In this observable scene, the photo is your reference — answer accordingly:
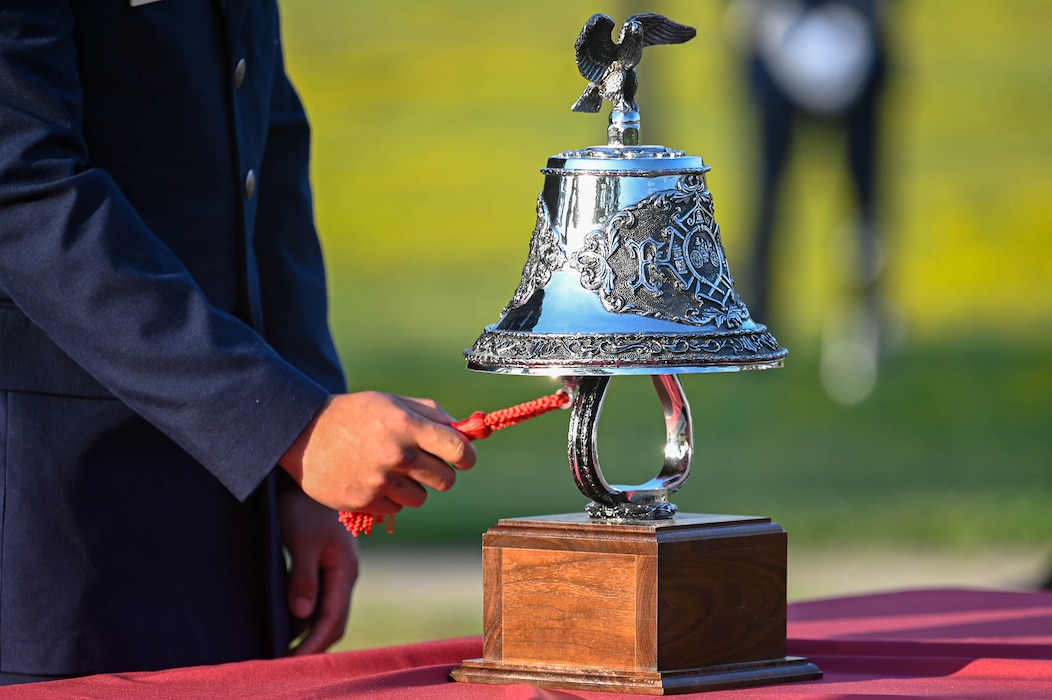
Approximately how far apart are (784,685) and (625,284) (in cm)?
37

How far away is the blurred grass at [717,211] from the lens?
283 inches

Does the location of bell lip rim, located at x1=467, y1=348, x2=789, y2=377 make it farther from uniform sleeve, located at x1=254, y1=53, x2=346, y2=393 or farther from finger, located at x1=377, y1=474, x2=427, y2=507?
uniform sleeve, located at x1=254, y1=53, x2=346, y2=393

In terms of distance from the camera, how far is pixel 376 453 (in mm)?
1495

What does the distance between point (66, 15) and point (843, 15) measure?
20.2 ft

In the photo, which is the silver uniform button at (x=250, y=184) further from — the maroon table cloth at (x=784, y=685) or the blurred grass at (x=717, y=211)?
the blurred grass at (x=717, y=211)

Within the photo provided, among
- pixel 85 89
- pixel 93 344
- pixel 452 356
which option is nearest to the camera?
pixel 93 344

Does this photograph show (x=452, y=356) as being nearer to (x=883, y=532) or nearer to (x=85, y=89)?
(x=883, y=532)

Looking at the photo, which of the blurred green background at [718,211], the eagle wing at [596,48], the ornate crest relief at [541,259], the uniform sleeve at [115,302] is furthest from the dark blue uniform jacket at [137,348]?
the blurred green background at [718,211]

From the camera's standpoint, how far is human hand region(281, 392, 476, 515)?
149cm

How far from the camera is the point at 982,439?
709 cm

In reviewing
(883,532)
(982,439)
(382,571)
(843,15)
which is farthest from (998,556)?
(843,15)

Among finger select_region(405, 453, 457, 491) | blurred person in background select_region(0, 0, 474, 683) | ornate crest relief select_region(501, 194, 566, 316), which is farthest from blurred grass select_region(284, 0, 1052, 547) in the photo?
finger select_region(405, 453, 457, 491)

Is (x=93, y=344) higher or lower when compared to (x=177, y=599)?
higher

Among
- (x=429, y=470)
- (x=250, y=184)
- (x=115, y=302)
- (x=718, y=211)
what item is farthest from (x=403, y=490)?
(x=718, y=211)
